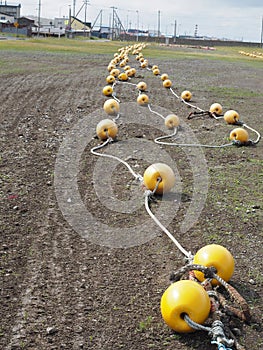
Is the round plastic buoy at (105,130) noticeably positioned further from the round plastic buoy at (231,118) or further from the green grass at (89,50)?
the green grass at (89,50)

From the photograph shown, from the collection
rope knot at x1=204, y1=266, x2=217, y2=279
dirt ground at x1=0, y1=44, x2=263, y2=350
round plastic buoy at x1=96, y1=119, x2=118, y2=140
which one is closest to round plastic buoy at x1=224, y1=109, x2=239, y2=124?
dirt ground at x1=0, y1=44, x2=263, y2=350

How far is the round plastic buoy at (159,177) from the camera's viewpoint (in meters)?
6.91

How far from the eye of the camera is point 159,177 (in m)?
6.91

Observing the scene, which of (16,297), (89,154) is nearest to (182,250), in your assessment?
(16,297)

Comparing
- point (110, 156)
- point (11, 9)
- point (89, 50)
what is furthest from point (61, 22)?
point (110, 156)

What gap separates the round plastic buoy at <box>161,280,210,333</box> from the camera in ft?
13.1

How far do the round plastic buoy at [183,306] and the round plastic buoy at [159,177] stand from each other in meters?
2.91

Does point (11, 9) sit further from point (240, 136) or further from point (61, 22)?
point (240, 136)

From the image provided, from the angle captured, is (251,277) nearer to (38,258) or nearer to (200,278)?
(200,278)

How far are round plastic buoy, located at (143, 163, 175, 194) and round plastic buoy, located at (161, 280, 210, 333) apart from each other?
291 cm

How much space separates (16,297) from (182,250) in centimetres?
165

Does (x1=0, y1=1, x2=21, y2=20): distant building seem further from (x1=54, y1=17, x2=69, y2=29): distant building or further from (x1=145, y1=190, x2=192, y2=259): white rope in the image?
(x1=145, y1=190, x2=192, y2=259): white rope

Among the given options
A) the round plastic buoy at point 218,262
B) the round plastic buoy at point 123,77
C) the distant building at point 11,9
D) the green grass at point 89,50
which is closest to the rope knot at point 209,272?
the round plastic buoy at point 218,262

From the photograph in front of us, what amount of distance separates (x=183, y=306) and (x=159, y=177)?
307 centimetres
